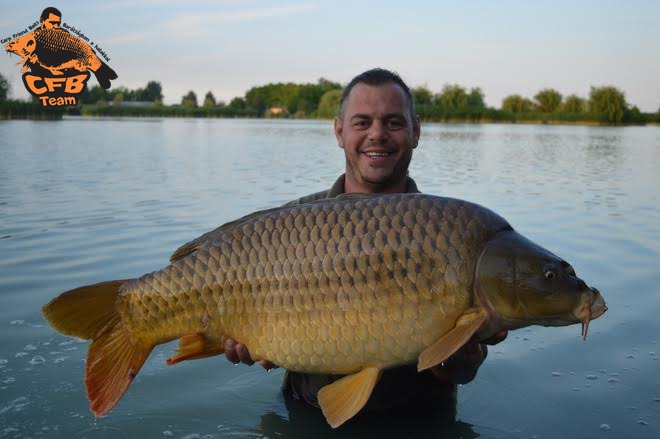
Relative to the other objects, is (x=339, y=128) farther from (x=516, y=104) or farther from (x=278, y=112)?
(x=278, y=112)

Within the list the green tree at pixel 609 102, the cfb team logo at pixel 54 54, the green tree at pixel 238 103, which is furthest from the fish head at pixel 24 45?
the green tree at pixel 238 103

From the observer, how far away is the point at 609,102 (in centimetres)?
5828

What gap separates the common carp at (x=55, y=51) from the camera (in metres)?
17.6

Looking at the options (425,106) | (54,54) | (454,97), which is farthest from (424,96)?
(54,54)

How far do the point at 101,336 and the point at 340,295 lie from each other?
30.1 inches

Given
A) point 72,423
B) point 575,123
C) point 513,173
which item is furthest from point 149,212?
point 575,123

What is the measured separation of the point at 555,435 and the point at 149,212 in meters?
5.81

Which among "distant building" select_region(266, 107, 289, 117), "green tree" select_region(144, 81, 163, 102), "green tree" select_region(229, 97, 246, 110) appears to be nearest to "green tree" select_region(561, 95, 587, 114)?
"distant building" select_region(266, 107, 289, 117)

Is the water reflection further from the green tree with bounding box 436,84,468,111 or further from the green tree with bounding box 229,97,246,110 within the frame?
the green tree with bounding box 229,97,246,110

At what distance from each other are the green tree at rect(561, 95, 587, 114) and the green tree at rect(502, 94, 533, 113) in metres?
3.58

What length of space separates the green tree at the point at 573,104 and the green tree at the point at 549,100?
2.05 metres

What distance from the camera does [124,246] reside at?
5930 millimetres

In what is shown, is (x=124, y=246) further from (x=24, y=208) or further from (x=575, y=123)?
(x=575, y=123)

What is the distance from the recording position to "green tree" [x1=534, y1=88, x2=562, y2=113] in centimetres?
7131
